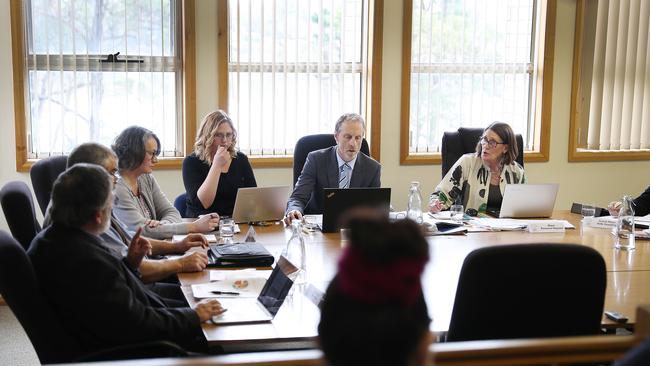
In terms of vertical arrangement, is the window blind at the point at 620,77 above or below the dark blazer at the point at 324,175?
above

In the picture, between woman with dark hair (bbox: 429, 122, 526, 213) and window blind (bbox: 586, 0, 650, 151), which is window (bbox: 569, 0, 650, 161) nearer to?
window blind (bbox: 586, 0, 650, 151)

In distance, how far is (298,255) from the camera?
9.31ft

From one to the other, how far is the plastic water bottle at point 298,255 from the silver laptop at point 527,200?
4.61 ft

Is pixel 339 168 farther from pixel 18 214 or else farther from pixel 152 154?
pixel 18 214

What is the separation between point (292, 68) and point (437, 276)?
2.60 meters

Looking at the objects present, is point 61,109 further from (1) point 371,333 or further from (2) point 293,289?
(1) point 371,333

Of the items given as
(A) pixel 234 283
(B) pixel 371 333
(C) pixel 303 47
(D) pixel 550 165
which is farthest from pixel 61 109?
(B) pixel 371 333

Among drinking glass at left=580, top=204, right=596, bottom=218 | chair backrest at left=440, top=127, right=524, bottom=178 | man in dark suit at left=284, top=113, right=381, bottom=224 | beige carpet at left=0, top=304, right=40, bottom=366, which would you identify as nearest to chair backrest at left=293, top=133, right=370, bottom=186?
man in dark suit at left=284, top=113, right=381, bottom=224

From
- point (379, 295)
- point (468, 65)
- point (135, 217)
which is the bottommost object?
point (135, 217)

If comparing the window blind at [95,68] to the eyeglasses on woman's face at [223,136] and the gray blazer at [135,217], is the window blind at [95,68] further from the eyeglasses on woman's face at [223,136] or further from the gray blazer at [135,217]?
the gray blazer at [135,217]

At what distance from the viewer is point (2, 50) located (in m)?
4.52

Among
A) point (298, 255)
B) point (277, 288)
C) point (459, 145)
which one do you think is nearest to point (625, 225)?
point (459, 145)

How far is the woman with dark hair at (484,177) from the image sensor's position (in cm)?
420

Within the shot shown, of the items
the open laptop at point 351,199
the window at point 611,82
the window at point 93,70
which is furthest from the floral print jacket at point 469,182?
the window at point 93,70
